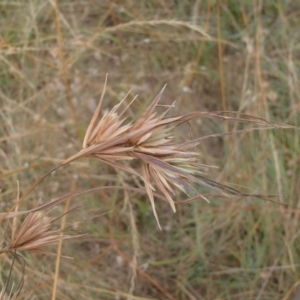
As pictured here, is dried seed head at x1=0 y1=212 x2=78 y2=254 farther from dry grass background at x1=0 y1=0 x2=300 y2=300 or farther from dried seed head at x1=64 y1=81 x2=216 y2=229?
dry grass background at x1=0 y1=0 x2=300 y2=300

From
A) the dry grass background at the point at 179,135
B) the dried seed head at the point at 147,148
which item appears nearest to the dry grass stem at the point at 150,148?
the dried seed head at the point at 147,148

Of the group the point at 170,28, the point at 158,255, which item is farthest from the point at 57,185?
the point at 170,28

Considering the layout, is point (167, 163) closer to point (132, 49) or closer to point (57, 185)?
point (57, 185)

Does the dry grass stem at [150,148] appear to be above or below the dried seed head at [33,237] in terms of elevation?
above

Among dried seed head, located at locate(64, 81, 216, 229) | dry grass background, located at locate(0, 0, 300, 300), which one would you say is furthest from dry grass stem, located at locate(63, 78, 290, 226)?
dry grass background, located at locate(0, 0, 300, 300)

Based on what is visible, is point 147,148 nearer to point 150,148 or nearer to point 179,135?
point 150,148

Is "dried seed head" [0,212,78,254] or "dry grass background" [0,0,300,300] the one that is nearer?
"dried seed head" [0,212,78,254]

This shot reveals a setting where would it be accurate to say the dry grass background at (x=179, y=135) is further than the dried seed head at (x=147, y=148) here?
Yes

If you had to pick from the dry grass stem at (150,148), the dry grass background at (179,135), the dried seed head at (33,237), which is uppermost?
the dry grass stem at (150,148)

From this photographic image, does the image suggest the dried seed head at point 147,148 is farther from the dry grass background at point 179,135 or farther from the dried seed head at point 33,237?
the dry grass background at point 179,135

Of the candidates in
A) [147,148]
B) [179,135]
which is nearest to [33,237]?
[147,148]
